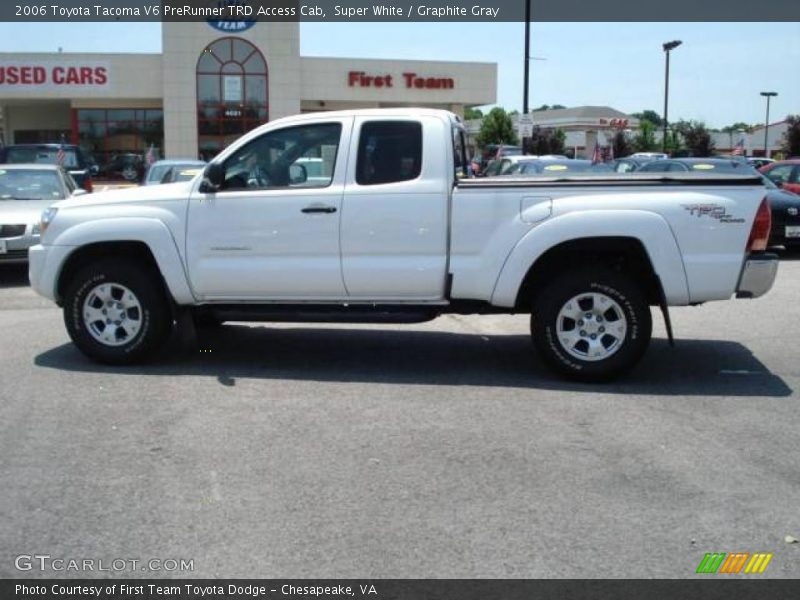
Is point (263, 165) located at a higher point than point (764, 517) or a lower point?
higher

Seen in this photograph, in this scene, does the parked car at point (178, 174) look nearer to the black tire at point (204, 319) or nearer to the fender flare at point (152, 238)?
the black tire at point (204, 319)

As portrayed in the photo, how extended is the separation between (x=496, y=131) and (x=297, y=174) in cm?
5451

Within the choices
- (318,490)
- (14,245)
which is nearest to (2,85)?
(14,245)

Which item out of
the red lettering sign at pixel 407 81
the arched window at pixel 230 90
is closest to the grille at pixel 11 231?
the arched window at pixel 230 90

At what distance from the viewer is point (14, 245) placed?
1226 cm

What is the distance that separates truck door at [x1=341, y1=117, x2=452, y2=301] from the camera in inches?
280

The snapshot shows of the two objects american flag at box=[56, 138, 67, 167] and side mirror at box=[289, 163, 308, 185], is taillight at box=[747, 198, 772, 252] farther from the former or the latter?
american flag at box=[56, 138, 67, 167]

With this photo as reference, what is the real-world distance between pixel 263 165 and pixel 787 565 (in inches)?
193

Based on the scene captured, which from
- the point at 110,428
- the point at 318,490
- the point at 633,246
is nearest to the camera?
the point at 318,490

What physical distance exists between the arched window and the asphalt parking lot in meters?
34.6

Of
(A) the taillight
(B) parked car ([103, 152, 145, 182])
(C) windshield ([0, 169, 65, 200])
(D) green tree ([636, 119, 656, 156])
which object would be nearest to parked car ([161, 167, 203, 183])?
(C) windshield ([0, 169, 65, 200])

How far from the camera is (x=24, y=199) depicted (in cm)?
1363

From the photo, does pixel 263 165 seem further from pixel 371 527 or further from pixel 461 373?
pixel 371 527

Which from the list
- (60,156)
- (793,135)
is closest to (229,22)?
(60,156)
